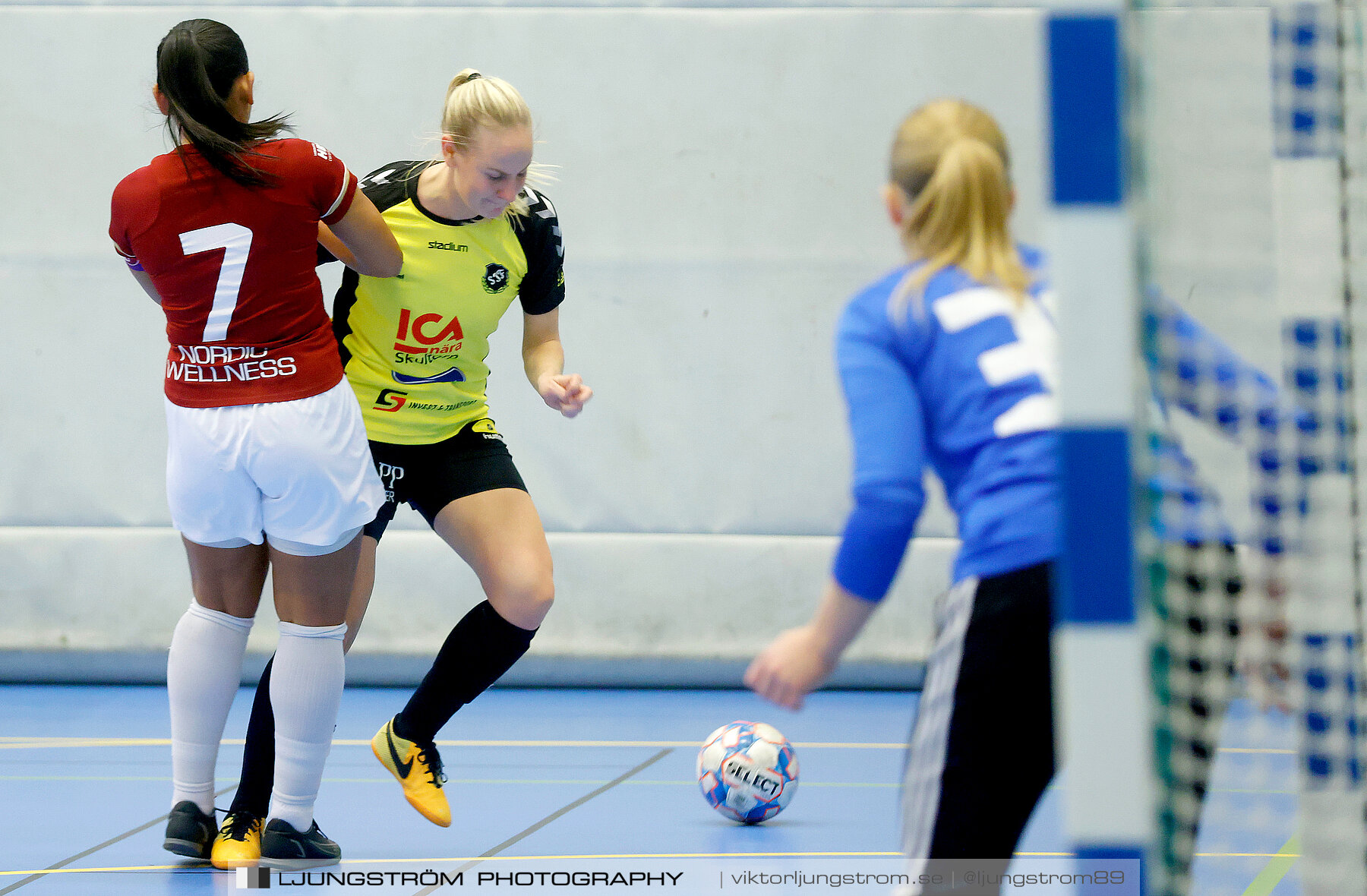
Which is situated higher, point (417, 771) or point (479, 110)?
point (479, 110)

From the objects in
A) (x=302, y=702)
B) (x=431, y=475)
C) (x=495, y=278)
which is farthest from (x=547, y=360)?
(x=302, y=702)

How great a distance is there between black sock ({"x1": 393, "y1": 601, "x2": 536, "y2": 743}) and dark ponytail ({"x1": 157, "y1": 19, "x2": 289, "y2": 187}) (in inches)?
43.9

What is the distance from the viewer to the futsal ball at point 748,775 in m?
3.42

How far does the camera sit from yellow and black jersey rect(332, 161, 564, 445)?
321 centimetres

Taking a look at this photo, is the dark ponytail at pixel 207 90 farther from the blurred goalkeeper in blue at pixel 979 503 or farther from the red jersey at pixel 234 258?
the blurred goalkeeper in blue at pixel 979 503

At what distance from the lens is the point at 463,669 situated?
3.22m

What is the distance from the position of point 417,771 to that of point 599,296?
268cm

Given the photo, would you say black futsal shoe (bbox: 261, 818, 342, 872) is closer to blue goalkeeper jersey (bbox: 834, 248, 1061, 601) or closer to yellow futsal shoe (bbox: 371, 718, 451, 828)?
yellow futsal shoe (bbox: 371, 718, 451, 828)

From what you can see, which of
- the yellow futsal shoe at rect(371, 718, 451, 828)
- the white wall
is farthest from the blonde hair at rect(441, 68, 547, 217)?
the white wall

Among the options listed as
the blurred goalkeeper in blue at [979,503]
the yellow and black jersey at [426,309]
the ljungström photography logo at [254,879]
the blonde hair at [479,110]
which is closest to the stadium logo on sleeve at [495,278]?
the yellow and black jersey at [426,309]

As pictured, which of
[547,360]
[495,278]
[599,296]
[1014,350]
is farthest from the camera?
[599,296]

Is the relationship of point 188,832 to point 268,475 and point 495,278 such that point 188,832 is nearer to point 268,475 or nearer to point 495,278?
point 268,475

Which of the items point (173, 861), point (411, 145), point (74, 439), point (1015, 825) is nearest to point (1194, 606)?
point (1015, 825)

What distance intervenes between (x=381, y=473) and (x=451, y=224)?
59 cm
